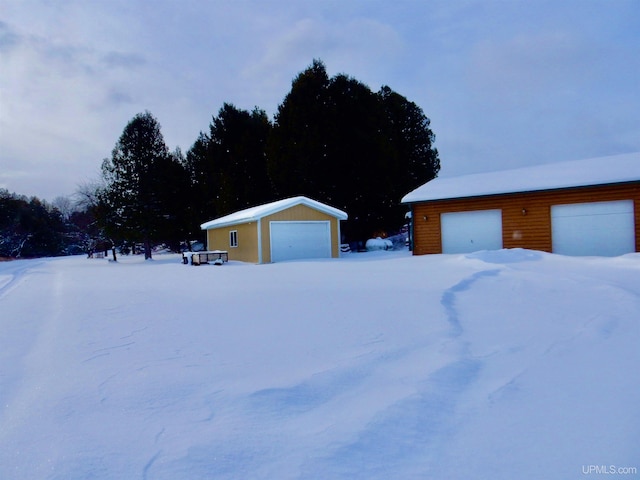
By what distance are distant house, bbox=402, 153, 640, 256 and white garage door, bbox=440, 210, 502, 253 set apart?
30mm

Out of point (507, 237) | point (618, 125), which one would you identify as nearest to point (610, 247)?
point (507, 237)

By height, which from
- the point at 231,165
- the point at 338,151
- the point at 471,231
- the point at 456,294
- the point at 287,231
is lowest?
the point at 456,294

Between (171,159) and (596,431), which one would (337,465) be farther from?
(171,159)

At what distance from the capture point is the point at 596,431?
258cm

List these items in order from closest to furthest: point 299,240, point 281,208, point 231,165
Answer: point 281,208, point 299,240, point 231,165

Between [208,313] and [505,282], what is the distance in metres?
Result: 5.17

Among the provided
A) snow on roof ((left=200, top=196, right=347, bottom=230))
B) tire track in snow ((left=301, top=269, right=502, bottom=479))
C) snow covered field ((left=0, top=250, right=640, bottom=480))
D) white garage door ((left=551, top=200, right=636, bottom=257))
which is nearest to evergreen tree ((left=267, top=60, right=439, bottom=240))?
snow on roof ((left=200, top=196, right=347, bottom=230))

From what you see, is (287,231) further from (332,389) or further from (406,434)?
(406,434)

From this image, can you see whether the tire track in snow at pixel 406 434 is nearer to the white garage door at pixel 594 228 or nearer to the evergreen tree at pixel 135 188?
the white garage door at pixel 594 228

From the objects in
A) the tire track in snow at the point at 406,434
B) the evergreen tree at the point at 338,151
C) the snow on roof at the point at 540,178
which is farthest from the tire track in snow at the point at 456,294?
the evergreen tree at the point at 338,151

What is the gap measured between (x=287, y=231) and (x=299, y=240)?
690 mm

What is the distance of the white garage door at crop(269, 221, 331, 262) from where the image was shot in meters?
17.7

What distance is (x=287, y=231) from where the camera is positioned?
17969 millimetres

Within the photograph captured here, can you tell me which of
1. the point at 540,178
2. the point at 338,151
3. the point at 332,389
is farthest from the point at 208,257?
the point at 332,389
